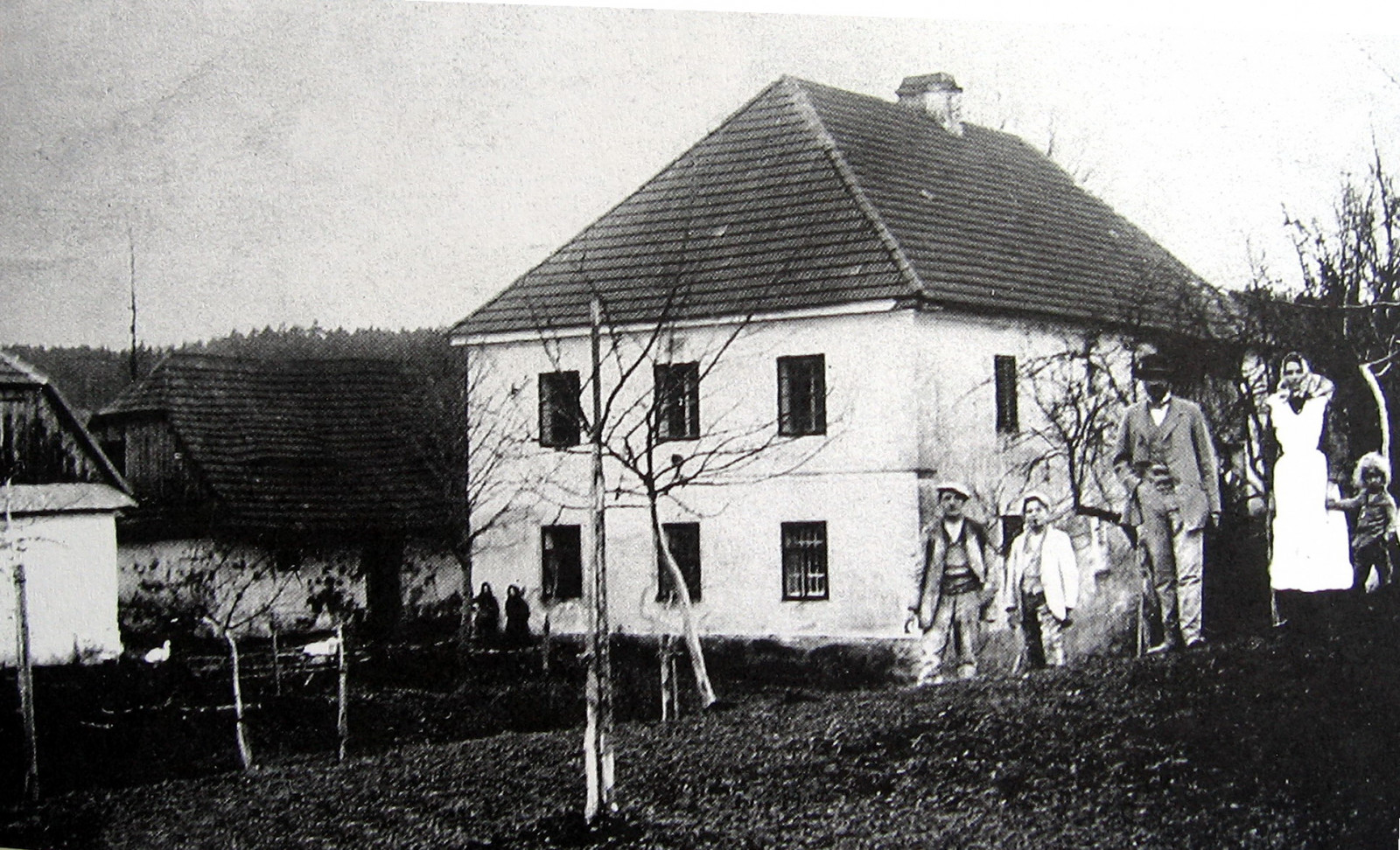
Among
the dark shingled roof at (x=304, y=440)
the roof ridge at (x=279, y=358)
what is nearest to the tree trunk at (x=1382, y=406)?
the dark shingled roof at (x=304, y=440)

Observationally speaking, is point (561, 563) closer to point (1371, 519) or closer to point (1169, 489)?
point (1169, 489)

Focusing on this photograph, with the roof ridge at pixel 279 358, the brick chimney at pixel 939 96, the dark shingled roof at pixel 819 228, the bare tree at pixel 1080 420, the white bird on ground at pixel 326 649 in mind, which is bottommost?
the white bird on ground at pixel 326 649

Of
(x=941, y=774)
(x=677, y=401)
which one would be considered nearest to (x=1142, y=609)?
(x=941, y=774)

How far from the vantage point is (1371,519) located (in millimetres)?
4344

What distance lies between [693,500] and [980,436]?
3.03ft

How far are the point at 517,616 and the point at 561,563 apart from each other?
0.24 meters

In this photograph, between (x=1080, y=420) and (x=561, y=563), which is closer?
(x=1080, y=420)

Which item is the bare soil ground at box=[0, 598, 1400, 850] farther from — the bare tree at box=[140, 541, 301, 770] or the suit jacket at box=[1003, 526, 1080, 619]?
the bare tree at box=[140, 541, 301, 770]

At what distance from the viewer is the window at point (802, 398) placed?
461cm

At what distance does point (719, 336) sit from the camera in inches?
188

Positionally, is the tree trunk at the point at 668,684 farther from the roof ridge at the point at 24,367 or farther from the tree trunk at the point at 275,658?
the roof ridge at the point at 24,367

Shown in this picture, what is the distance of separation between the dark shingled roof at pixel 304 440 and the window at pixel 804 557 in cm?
116

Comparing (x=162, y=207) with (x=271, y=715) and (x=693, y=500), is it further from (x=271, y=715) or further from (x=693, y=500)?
(x=693, y=500)

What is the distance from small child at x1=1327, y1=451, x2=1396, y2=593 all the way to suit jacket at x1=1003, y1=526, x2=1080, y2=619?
0.78 meters
